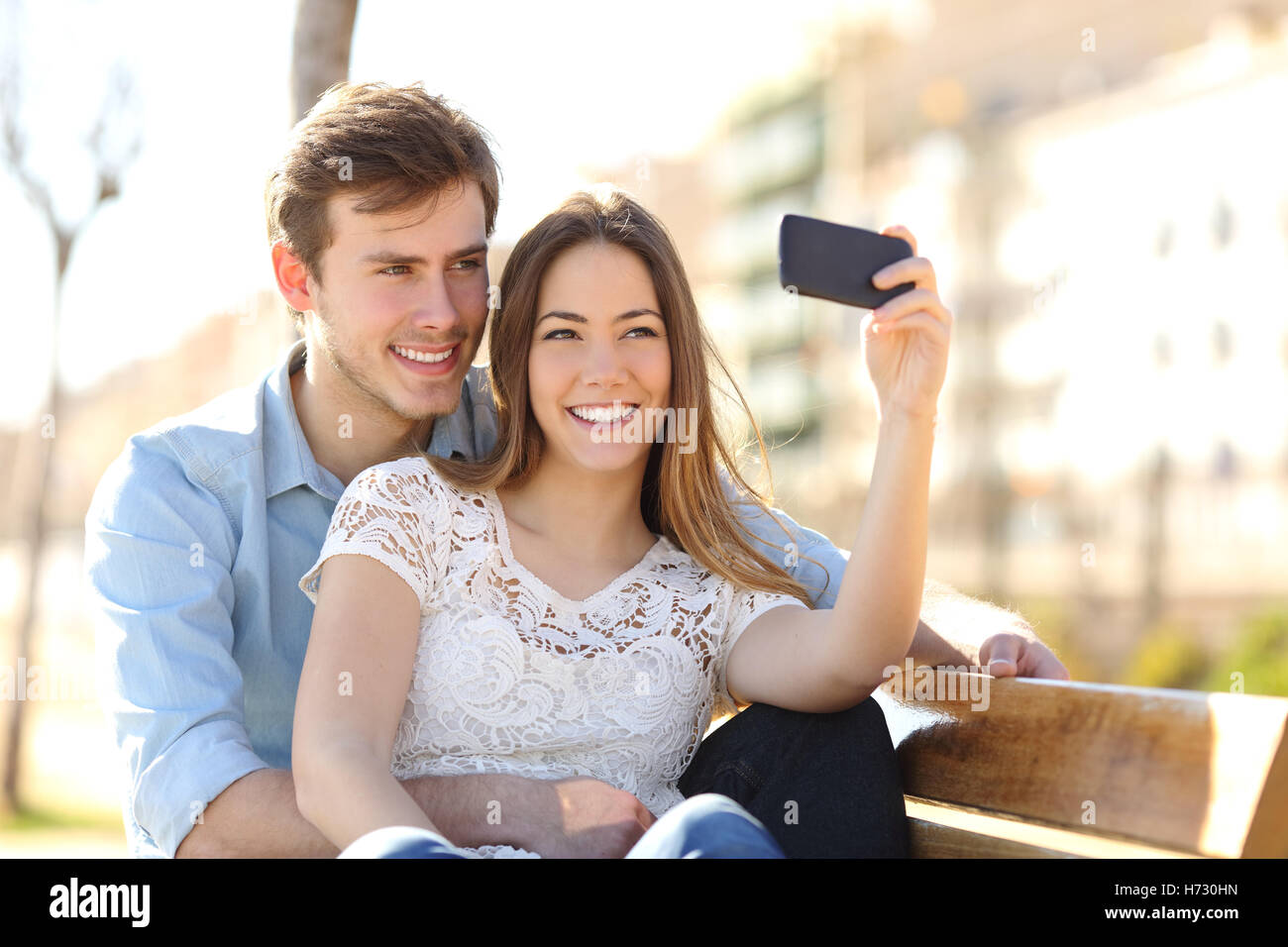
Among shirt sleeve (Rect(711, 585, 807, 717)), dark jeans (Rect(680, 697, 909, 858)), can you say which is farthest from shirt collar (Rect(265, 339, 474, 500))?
dark jeans (Rect(680, 697, 909, 858))

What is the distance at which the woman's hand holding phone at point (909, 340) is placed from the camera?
2.32m

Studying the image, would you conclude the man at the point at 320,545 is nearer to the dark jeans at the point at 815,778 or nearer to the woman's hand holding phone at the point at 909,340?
the dark jeans at the point at 815,778

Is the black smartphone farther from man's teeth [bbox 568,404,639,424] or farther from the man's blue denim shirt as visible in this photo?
the man's blue denim shirt

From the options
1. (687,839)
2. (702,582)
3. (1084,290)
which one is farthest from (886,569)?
(1084,290)

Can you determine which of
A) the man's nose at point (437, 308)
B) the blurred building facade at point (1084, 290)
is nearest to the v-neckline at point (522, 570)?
the man's nose at point (437, 308)

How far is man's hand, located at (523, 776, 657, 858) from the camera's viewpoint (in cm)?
236

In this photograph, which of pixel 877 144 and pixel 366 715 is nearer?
pixel 366 715

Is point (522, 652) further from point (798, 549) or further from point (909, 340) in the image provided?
point (909, 340)

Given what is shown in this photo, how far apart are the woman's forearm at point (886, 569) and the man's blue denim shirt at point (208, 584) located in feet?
1.37

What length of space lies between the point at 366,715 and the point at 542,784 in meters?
0.35

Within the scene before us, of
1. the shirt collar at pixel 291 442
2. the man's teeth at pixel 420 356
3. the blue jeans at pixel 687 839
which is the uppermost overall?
the man's teeth at pixel 420 356
